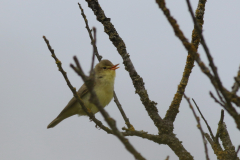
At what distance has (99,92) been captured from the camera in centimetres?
560

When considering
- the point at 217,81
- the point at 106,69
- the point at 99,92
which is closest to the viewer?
the point at 217,81

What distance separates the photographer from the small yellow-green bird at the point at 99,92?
18.6ft

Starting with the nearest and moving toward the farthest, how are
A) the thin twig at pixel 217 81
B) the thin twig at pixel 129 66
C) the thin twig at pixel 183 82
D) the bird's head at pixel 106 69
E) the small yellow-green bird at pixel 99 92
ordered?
the thin twig at pixel 217 81
the thin twig at pixel 183 82
the thin twig at pixel 129 66
the small yellow-green bird at pixel 99 92
the bird's head at pixel 106 69

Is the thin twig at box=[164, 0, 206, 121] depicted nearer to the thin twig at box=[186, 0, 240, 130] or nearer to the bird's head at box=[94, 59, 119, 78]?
the thin twig at box=[186, 0, 240, 130]

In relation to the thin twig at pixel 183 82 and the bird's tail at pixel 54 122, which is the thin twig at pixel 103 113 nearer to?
the thin twig at pixel 183 82

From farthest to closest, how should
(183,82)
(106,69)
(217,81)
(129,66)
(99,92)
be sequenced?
(106,69)
(99,92)
(129,66)
(183,82)
(217,81)

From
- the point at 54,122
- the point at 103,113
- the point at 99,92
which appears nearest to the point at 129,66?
the point at 103,113

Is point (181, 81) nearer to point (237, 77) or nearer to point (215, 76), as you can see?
point (237, 77)

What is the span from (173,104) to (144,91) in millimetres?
350

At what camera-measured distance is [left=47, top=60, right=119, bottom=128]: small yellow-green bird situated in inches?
223

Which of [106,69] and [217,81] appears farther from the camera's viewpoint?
[106,69]

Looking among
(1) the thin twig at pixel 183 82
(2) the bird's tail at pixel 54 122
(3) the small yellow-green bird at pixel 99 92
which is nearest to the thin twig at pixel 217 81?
(1) the thin twig at pixel 183 82

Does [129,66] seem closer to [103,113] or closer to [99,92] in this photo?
[103,113]

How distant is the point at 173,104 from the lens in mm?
3275
